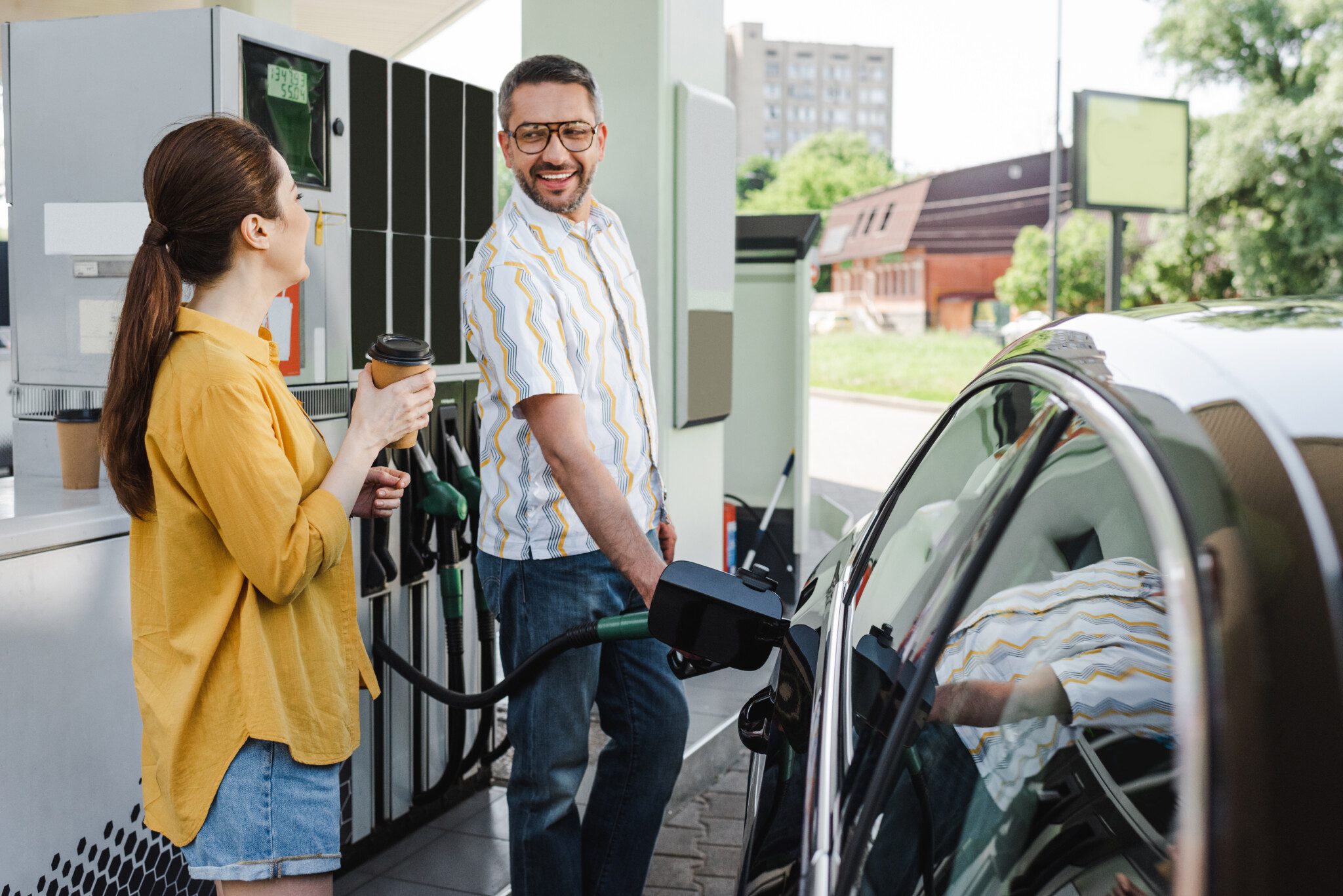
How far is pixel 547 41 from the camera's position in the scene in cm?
489

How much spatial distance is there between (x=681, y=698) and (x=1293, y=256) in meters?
29.8

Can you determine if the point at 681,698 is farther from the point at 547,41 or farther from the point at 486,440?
the point at 547,41

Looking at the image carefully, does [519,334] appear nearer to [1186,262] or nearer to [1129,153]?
[1129,153]

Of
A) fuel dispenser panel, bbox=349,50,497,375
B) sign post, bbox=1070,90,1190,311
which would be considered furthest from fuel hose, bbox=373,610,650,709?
sign post, bbox=1070,90,1190,311

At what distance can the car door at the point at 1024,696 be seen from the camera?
1.29 metres

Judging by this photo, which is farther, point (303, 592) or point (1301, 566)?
point (303, 592)

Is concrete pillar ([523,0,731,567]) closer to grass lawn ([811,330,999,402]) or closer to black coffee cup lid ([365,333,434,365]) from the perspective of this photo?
black coffee cup lid ([365,333,434,365])

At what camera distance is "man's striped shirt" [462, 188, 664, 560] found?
2.57 meters

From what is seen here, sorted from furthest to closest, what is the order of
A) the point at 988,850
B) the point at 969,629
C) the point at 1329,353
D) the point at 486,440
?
the point at 486,440 → the point at 969,629 → the point at 988,850 → the point at 1329,353

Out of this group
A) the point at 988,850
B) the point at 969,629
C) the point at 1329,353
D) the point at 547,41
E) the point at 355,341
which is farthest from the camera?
the point at 547,41

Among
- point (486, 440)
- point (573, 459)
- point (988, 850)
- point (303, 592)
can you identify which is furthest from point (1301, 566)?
point (486, 440)

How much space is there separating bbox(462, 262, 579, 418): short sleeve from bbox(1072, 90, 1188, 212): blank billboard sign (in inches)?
395

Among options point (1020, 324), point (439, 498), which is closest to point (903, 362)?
point (1020, 324)

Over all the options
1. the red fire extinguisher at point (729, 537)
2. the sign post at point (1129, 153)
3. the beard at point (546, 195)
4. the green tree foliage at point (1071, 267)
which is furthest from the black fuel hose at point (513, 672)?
the green tree foliage at point (1071, 267)
